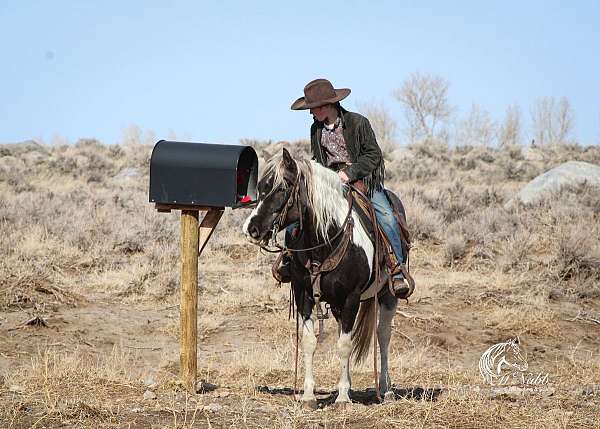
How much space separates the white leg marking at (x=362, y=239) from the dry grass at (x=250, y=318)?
131 cm

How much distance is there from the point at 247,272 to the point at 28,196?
8.99 meters

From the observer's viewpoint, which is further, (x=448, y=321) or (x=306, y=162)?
(x=448, y=321)

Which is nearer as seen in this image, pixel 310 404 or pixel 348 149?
pixel 310 404

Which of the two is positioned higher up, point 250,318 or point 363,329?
point 363,329

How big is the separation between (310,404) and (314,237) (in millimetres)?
1440

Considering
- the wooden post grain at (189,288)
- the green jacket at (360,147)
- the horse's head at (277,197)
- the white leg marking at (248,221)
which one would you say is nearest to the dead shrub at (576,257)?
the green jacket at (360,147)

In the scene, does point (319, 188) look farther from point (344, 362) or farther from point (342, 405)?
point (342, 405)

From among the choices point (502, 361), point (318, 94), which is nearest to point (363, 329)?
point (318, 94)

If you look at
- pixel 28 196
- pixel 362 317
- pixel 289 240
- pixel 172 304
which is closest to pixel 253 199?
pixel 289 240

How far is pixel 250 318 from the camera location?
39.7 ft

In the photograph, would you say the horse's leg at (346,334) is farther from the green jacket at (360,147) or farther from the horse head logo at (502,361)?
the horse head logo at (502,361)

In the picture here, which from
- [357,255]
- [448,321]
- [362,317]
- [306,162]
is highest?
[306,162]

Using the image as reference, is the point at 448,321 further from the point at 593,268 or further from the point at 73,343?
the point at 73,343

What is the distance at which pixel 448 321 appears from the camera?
12227mm
